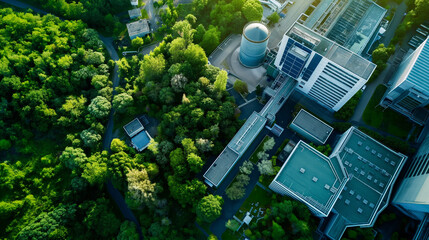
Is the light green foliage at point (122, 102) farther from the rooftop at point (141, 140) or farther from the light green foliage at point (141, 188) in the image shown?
the light green foliage at point (141, 188)

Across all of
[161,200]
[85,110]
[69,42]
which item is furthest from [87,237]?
[69,42]

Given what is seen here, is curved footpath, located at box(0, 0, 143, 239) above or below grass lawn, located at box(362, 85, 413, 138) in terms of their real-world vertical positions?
below

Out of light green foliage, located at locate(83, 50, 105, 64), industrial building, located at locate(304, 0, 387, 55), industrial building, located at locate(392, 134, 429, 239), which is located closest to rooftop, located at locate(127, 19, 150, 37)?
light green foliage, located at locate(83, 50, 105, 64)

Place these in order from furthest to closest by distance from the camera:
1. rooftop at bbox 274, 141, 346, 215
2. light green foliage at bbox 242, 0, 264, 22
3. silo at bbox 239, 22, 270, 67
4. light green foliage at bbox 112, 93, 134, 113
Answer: light green foliage at bbox 242, 0, 264, 22
light green foliage at bbox 112, 93, 134, 113
silo at bbox 239, 22, 270, 67
rooftop at bbox 274, 141, 346, 215

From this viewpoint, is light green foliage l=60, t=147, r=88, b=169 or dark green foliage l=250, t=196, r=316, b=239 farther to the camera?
light green foliage l=60, t=147, r=88, b=169

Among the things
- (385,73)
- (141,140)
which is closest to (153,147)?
(141,140)

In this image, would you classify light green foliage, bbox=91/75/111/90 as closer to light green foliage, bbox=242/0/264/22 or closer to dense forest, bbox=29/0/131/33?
dense forest, bbox=29/0/131/33

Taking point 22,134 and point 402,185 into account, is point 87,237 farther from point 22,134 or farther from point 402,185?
point 402,185

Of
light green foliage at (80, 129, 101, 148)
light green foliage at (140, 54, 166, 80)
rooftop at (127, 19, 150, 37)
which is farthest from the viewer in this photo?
rooftop at (127, 19, 150, 37)
